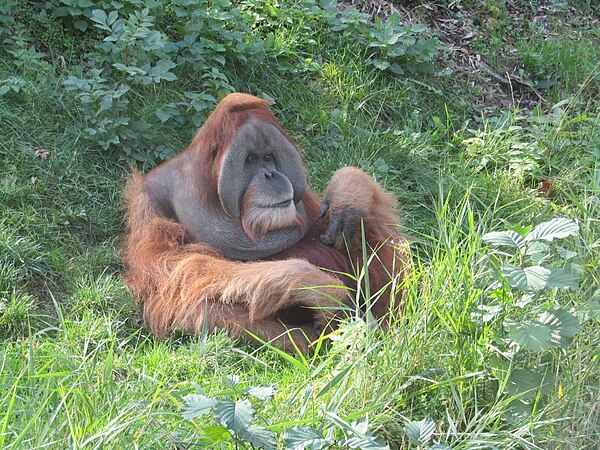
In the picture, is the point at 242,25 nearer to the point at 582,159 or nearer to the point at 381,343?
the point at 582,159

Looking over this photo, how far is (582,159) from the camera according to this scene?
16.5 feet

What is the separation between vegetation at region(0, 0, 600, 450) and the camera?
268 cm

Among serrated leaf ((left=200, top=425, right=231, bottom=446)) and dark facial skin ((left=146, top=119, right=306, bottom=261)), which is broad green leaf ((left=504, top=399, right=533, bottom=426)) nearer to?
serrated leaf ((left=200, top=425, right=231, bottom=446))

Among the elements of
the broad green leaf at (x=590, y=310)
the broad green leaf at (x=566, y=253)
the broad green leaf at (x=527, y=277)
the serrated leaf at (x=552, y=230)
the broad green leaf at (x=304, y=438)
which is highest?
the serrated leaf at (x=552, y=230)

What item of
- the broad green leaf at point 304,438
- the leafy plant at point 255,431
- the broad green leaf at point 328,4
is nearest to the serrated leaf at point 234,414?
the leafy plant at point 255,431

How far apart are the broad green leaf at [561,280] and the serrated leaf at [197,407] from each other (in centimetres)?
101

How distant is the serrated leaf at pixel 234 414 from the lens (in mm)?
2400

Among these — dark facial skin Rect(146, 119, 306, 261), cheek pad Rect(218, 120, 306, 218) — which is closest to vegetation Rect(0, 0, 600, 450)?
dark facial skin Rect(146, 119, 306, 261)

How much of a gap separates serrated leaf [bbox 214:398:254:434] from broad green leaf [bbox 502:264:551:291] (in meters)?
0.83

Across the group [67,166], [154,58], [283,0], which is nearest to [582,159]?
[283,0]

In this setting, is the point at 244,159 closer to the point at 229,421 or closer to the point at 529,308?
the point at 529,308

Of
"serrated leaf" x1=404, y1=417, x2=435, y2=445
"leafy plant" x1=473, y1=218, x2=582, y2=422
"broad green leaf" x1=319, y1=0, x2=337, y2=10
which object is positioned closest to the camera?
"serrated leaf" x1=404, y1=417, x2=435, y2=445

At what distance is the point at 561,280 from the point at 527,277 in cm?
11

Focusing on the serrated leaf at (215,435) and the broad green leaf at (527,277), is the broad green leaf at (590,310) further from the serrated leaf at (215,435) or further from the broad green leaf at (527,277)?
the serrated leaf at (215,435)
